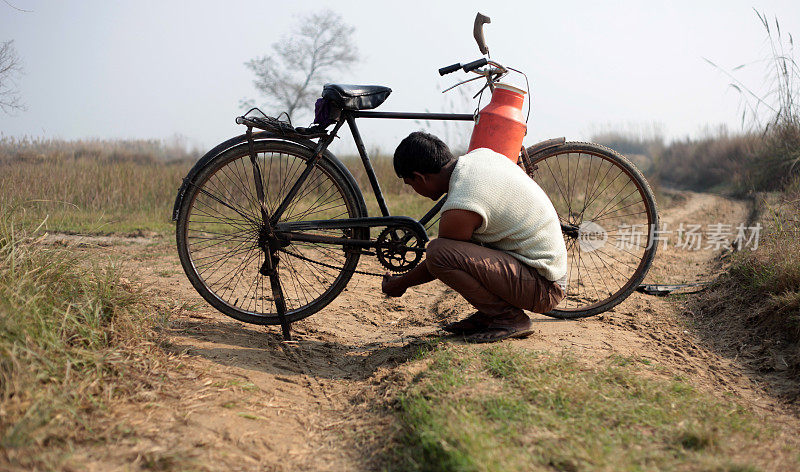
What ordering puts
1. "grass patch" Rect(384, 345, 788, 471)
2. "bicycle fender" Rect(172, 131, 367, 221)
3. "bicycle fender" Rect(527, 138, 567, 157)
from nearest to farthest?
A: 1. "grass patch" Rect(384, 345, 788, 471)
2. "bicycle fender" Rect(172, 131, 367, 221)
3. "bicycle fender" Rect(527, 138, 567, 157)

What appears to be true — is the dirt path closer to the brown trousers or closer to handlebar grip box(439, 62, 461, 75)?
the brown trousers

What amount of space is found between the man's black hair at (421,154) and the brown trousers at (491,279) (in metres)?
0.42

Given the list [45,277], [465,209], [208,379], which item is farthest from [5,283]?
[465,209]

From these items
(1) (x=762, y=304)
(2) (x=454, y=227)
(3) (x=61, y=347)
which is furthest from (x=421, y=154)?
(1) (x=762, y=304)

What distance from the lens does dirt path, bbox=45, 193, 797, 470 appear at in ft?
7.46

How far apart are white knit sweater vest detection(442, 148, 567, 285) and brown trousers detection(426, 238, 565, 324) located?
7cm

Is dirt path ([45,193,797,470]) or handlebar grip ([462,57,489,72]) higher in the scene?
handlebar grip ([462,57,489,72])

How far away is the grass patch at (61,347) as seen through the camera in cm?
207

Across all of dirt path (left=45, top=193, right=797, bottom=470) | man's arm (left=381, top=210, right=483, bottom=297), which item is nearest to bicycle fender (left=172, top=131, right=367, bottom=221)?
man's arm (left=381, top=210, right=483, bottom=297)

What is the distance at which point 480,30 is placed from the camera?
3.69 m

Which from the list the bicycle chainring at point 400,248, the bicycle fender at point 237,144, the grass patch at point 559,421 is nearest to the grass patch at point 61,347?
the bicycle fender at point 237,144

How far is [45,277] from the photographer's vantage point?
2.95 metres

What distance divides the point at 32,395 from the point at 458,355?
1820 mm

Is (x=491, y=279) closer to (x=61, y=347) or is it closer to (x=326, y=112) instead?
(x=326, y=112)
